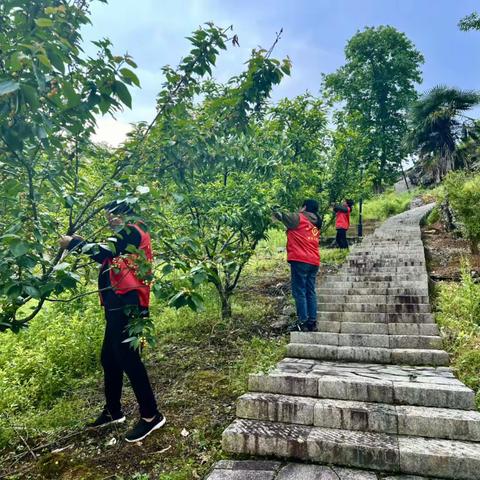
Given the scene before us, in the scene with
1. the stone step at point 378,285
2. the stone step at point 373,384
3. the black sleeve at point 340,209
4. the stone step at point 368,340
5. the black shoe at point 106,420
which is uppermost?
the black sleeve at point 340,209

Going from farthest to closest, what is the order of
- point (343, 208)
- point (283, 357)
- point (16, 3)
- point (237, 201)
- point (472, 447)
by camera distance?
1. point (343, 208)
2. point (237, 201)
3. point (283, 357)
4. point (472, 447)
5. point (16, 3)

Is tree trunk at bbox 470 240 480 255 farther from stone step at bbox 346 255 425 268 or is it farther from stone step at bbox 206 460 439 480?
stone step at bbox 206 460 439 480

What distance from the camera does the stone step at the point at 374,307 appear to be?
5066mm

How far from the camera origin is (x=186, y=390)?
12.1 ft

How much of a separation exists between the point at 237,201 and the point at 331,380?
2.35 meters

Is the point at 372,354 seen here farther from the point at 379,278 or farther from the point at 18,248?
the point at 18,248

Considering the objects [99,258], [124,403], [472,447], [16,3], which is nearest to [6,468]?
[124,403]

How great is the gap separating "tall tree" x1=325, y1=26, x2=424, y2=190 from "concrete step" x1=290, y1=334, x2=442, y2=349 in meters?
22.0

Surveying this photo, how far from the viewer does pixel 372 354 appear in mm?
3998

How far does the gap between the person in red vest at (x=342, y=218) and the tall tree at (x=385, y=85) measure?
1587 cm

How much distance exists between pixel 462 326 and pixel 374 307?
46.4 inches

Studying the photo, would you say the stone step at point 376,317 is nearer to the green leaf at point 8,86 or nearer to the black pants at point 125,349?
the black pants at point 125,349

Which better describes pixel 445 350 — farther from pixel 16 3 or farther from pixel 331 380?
pixel 16 3

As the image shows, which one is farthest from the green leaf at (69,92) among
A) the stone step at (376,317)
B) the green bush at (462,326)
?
the stone step at (376,317)
